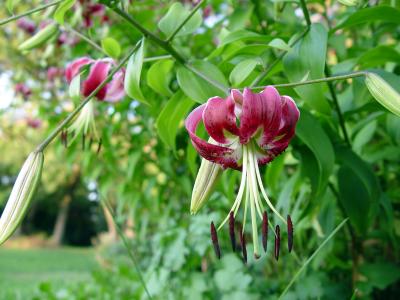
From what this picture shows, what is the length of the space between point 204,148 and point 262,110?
61 mm

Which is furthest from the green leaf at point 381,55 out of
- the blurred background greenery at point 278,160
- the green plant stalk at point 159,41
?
the green plant stalk at point 159,41

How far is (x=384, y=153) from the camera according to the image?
790mm

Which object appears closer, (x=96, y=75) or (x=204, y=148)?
(x=204, y=148)

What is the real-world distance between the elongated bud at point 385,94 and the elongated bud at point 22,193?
0.89 ft

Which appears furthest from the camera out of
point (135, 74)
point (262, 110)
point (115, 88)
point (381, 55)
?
point (115, 88)

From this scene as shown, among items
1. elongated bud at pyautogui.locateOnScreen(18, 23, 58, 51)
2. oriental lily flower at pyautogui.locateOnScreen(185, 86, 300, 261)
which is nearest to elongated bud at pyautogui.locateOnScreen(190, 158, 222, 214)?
oriental lily flower at pyautogui.locateOnScreen(185, 86, 300, 261)

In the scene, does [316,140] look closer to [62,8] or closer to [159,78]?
[159,78]

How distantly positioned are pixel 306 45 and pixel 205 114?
0.20 m

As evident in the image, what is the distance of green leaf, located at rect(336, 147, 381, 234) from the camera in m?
0.65

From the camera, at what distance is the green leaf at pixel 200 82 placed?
506mm

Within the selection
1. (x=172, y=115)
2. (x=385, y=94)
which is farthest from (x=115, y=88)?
(x=385, y=94)

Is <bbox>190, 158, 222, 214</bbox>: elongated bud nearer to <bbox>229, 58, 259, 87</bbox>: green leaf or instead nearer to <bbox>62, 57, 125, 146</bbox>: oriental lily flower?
<bbox>229, 58, 259, 87</bbox>: green leaf

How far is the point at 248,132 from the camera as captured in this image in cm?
40

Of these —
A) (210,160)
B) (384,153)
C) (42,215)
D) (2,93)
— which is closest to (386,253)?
(384,153)
